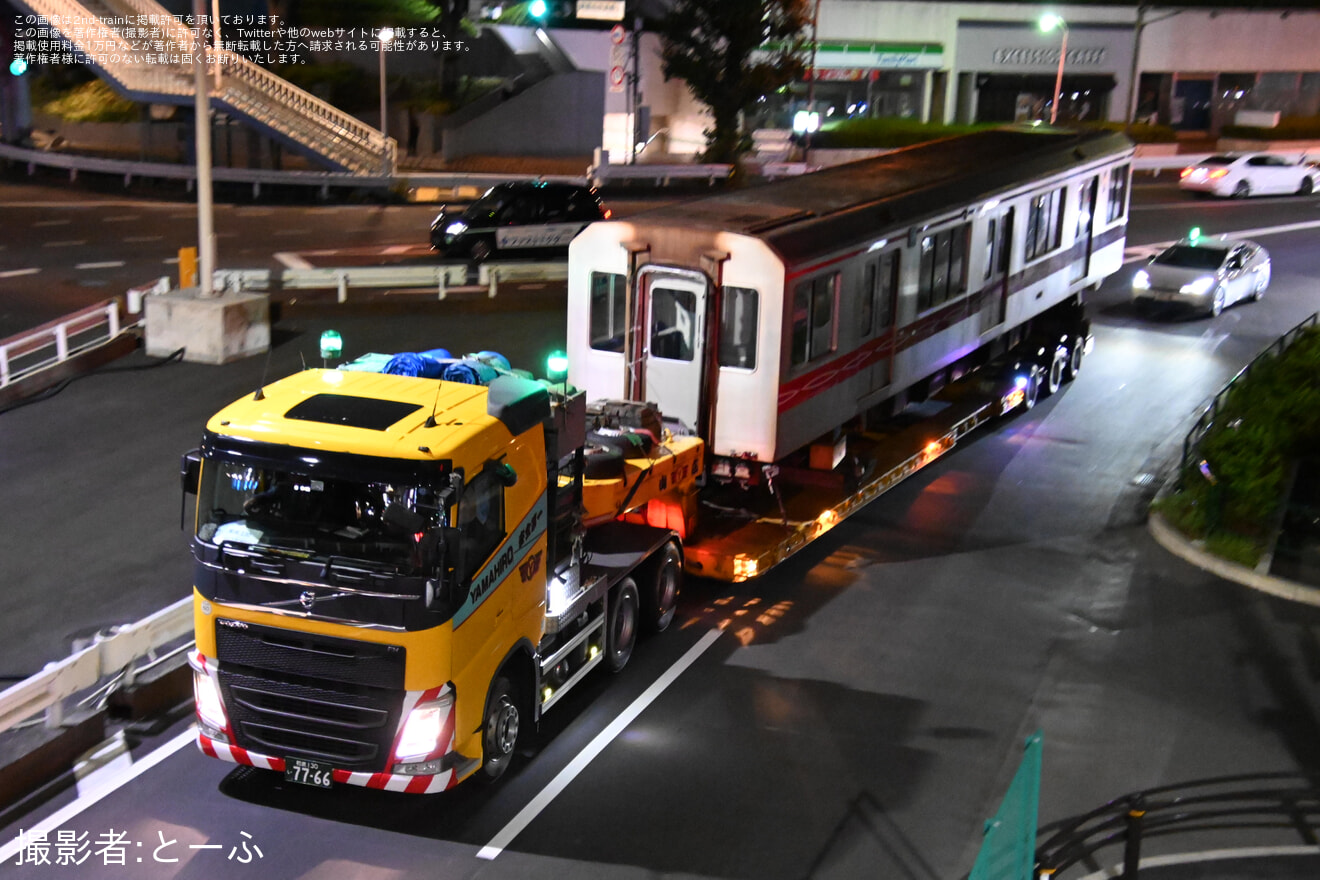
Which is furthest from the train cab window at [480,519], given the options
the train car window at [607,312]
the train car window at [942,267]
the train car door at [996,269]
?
the train car door at [996,269]

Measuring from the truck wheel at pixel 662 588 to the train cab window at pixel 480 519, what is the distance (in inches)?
118

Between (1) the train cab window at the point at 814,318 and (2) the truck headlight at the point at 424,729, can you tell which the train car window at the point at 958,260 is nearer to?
(1) the train cab window at the point at 814,318

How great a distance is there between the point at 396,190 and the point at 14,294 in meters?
15.3

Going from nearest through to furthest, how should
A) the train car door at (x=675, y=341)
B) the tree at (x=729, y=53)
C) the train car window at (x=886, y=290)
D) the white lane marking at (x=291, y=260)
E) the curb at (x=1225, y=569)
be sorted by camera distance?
the train car door at (x=675, y=341) < the curb at (x=1225, y=569) < the train car window at (x=886, y=290) < the white lane marking at (x=291, y=260) < the tree at (x=729, y=53)

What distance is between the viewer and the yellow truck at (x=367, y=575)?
27.3ft

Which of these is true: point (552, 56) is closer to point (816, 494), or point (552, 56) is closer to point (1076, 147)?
point (1076, 147)

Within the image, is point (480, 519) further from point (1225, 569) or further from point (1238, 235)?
point (1238, 235)

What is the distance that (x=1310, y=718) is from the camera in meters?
11.1

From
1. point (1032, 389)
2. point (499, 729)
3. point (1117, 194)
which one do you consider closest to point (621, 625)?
point (499, 729)

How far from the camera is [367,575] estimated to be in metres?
8.30

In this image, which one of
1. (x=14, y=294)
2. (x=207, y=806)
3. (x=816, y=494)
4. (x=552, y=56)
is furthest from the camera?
(x=552, y=56)

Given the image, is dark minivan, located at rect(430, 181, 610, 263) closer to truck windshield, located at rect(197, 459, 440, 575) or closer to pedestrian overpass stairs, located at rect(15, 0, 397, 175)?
pedestrian overpass stairs, located at rect(15, 0, 397, 175)

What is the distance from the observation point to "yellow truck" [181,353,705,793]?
327 inches

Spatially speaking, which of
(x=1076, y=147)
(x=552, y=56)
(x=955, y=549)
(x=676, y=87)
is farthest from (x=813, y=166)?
(x=955, y=549)
